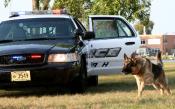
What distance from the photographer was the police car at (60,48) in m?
11.5

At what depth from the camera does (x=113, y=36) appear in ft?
47.9

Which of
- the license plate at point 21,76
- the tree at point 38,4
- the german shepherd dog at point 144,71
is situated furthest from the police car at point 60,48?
the tree at point 38,4

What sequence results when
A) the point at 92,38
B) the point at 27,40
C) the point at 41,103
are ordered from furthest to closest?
1. the point at 92,38
2. the point at 27,40
3. the point at 41,103

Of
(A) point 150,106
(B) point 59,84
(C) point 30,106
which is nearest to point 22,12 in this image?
(B) point 59,84

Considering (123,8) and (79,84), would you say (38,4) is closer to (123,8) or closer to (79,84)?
(123,8)

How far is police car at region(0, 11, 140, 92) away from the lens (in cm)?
1149

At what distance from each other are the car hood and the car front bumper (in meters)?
0.30

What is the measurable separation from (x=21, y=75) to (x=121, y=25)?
4248 mm

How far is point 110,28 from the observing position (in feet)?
48.6

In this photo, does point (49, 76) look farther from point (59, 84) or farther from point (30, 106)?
point (30, 106)

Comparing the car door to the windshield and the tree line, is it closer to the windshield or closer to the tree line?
the windshield

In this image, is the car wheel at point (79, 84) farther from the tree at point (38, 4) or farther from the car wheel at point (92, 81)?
the tree at point (38, 4)

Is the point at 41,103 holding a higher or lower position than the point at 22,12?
lower

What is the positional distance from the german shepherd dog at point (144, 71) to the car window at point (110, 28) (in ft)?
10.4
